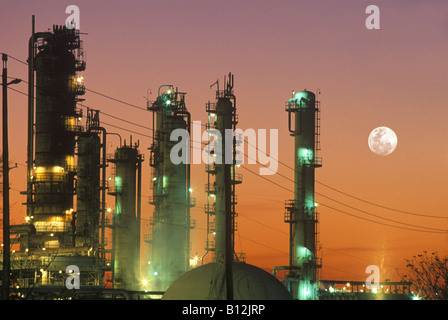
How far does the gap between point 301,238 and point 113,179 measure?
19.7 meters

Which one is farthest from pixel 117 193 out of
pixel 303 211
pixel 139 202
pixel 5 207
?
pixel 5 207

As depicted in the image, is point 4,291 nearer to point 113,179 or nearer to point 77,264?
point 77,264

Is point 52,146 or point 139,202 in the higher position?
point 52,146

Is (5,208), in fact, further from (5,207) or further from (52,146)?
(52,146)

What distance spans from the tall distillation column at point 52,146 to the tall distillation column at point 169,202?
7502mm

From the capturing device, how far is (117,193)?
60156 millimetres

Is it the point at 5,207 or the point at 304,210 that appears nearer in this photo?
the point at 5,207

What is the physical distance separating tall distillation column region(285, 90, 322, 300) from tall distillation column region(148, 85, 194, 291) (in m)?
9.86

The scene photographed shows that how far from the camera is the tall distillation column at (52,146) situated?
5984 centimetres

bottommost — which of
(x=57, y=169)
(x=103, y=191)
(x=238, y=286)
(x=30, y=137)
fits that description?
(x=238, y=286)

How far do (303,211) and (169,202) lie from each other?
1200 centimetres

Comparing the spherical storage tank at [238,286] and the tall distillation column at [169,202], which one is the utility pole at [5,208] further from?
the tall distillation column at [169,202]

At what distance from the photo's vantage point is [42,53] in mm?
61781
